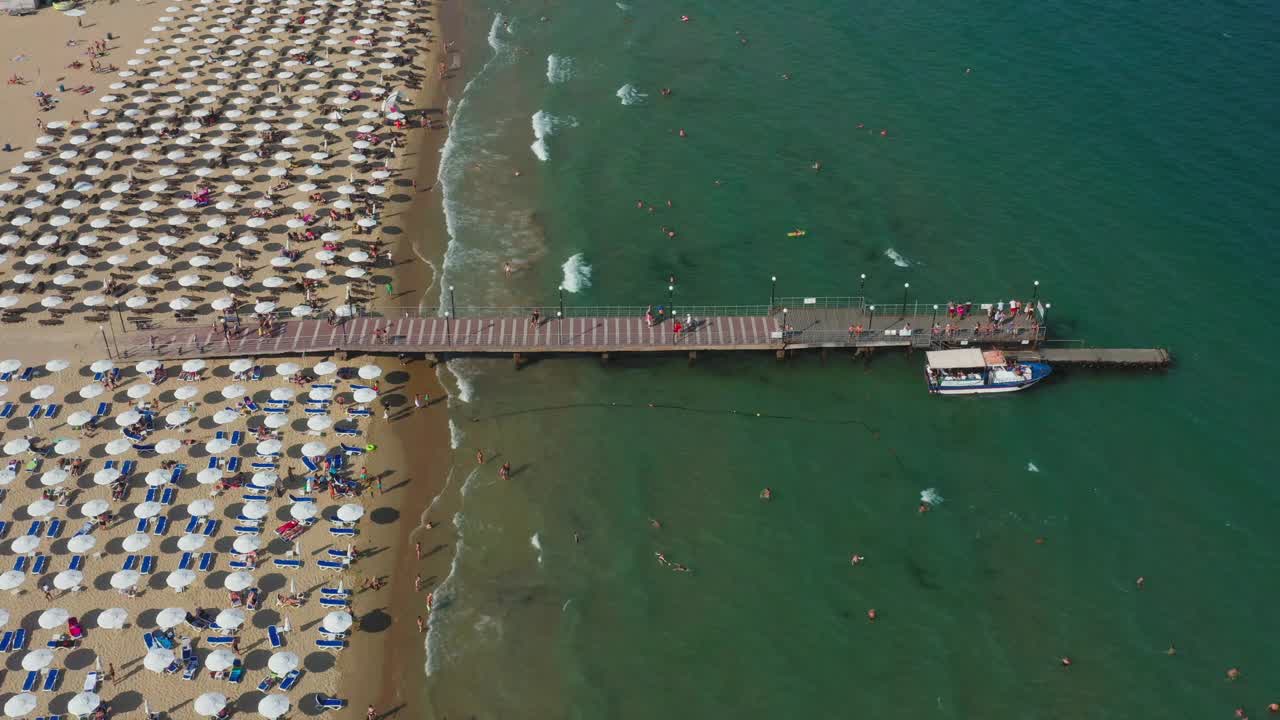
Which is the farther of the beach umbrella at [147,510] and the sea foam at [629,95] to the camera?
the sea foam at [629,95]

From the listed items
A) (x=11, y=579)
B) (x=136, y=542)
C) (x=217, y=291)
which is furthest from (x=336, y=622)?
(x=217, y=291)

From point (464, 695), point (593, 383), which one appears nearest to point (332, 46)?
point (593, 383)

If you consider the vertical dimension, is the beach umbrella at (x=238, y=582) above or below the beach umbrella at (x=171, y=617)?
above

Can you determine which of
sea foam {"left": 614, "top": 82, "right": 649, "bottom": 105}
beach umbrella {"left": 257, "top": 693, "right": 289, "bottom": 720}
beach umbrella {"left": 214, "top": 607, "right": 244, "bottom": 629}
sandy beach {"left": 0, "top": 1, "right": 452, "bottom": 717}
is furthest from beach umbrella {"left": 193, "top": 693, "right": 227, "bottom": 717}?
sea foam {"left": 614, "top": 82, "right": 649, "bottom": 105}

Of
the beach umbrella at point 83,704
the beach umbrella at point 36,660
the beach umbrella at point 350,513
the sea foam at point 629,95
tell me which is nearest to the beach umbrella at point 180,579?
the beach umbrella at point 36,660

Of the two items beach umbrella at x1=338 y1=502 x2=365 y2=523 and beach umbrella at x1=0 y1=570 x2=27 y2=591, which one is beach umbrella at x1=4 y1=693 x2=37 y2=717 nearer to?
beach umbrella at x1=0 y1=570 x2=27 y2=591

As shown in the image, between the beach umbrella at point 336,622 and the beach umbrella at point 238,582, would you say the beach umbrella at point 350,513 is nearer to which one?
the beach umbrella at point 238,582
